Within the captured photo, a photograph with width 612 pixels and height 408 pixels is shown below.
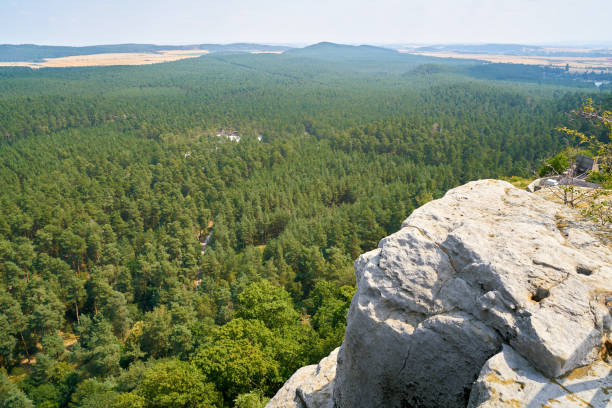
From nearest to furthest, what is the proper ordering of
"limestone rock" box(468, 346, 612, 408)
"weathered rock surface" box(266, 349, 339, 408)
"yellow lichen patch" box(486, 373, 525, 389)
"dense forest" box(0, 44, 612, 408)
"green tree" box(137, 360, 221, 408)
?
"limestone rock" box(468, 346, 612, 408) < "yellow lichen patch" box(486, 373, 525, 389) < "weathered rock surface" box(266, 349, 339, 408) < "green tree" box(137, 360, 221, 408) < "dense forest" box(0, 44, 612, 408)

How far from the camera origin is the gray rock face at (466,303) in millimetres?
9484

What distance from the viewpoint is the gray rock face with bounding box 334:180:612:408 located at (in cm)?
948

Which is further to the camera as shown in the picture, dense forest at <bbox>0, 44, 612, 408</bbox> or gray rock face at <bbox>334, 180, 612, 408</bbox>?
dense forest at <bbox>0, 44, 612, 408</bbox>

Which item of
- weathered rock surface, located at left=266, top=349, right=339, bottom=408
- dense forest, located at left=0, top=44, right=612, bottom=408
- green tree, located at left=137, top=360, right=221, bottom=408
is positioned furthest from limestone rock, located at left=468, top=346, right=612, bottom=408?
green tree, located at left=137, top=360, right=221, bottom=408

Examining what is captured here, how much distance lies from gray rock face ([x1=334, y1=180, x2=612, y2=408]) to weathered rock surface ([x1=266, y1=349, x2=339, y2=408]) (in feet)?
11.1

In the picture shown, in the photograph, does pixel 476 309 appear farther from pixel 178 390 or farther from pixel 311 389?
pixel 178 390

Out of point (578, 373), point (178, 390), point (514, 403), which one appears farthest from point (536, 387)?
point (178, 390)

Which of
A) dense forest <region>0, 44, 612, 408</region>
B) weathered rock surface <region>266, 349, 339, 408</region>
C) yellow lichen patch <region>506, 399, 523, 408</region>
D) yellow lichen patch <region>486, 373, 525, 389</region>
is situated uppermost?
yellow lichen patch <region>486, 373, 525, 389</region>

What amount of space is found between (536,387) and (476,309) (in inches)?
98.5

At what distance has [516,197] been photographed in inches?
598

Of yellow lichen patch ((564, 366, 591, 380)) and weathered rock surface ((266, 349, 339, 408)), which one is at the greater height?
yellow lichen patch ((564, 366, 591, 380))

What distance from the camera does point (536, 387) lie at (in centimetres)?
895

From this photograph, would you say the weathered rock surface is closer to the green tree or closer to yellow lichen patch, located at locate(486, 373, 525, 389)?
the green tree

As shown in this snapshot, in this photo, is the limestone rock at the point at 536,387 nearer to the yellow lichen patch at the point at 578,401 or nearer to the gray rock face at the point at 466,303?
the yellow lichen patch at the point at 578,401
